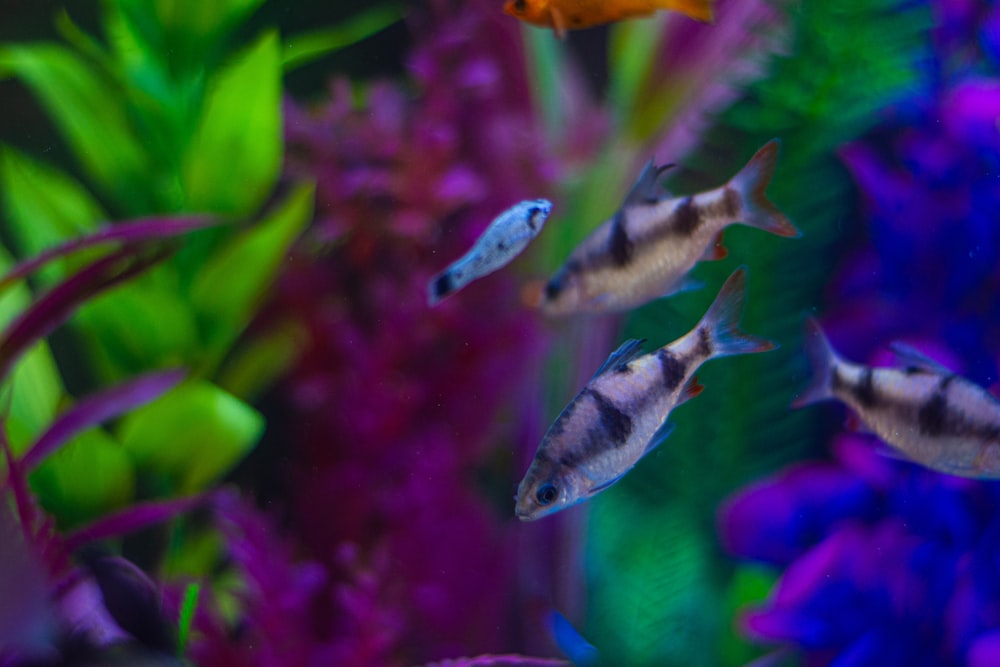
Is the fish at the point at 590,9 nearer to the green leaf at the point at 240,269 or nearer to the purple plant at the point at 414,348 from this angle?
the purple plant at the point at 414,348

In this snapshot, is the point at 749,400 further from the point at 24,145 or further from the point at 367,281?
the point at 24,145

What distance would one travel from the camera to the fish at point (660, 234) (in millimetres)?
1242

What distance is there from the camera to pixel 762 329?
2053 mm

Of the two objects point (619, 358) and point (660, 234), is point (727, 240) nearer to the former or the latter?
point (660, 234)

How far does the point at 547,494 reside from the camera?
1.09 meters

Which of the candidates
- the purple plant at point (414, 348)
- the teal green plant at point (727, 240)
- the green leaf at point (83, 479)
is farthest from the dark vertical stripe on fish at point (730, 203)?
the green leaf at point (83, 479)

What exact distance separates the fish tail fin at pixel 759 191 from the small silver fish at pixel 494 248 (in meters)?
0.33

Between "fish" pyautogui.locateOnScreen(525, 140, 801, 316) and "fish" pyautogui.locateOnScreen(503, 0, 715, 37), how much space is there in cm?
24

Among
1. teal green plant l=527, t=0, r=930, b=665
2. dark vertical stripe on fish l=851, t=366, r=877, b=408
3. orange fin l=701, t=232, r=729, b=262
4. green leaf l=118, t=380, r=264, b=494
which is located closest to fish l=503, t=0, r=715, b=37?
orange fin l=701, t=232, r=729, b=262

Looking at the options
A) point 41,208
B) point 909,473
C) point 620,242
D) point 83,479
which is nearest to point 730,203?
point 620,242

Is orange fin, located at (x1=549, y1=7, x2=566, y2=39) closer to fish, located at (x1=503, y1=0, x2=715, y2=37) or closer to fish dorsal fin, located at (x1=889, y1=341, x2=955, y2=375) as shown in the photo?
fish, located at (x1=503, y1=0, x2=715, y2=37)

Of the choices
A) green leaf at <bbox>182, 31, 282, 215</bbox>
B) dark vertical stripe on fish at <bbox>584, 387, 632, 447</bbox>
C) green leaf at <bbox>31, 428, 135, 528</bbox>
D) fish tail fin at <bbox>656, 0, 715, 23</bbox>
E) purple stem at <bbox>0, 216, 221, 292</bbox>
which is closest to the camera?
dark vertical stripe on fish at <bbox>584, 387, 632, 447</bbox>

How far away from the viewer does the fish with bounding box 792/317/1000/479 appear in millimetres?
1280

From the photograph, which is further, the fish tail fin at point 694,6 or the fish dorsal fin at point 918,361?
the fish dorsal fin at point 918,361
